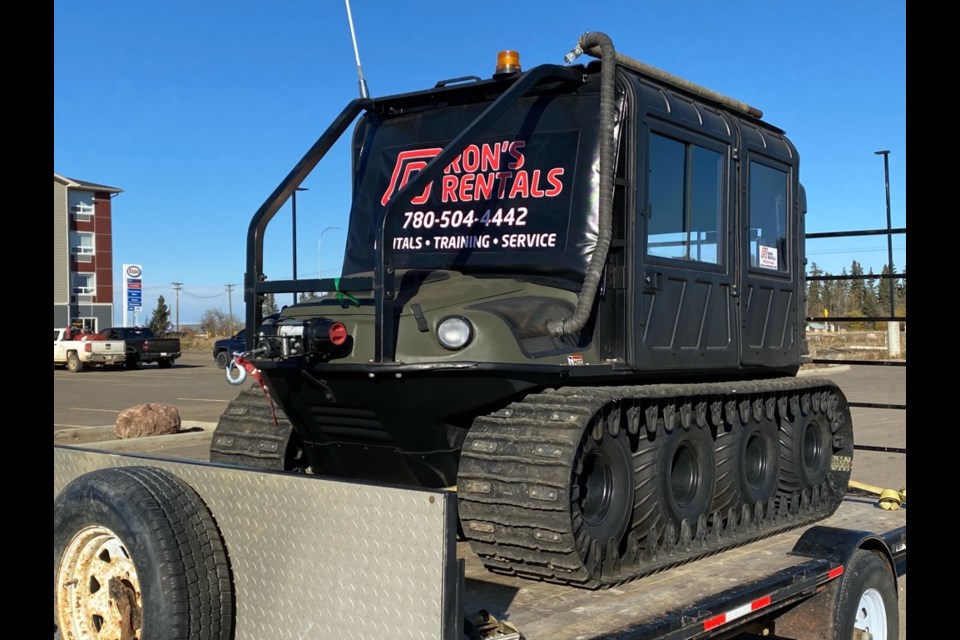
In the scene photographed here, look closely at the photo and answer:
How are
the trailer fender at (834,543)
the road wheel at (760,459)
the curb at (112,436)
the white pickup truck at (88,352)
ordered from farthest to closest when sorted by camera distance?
the white pickup truck at (88,352) < the curb at (112,436) < the road wheel at (760,459) < the trailer fender at (834,543)

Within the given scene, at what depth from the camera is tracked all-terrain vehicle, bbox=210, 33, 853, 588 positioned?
203 inches

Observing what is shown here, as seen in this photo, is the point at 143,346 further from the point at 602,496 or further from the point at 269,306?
the point at 602,496

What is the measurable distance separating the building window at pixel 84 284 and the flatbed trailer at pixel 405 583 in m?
62.7

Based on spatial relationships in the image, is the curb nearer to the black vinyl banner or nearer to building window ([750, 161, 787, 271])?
the black vinyl banner

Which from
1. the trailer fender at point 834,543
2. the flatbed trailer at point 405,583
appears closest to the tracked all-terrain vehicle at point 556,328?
the flatbed trailer at point 405,583

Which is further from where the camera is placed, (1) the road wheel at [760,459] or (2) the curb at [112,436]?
(2) the curb at [112,436]

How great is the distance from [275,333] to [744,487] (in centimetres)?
337

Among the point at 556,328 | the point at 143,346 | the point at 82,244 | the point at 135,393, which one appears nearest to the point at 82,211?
the point at 82,244

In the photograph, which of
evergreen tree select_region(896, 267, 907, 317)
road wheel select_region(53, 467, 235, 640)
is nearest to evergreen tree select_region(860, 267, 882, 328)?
evergreen tree select_region(896, 267, 907, 317)

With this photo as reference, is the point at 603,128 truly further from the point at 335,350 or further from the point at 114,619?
the point at 114,619

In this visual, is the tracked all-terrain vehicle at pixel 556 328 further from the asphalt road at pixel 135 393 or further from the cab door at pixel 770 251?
the asphalt road at pixel 135 393

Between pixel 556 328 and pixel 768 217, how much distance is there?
2.85 meters

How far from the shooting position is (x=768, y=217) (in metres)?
7.66

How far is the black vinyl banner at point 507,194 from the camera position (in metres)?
6.10
